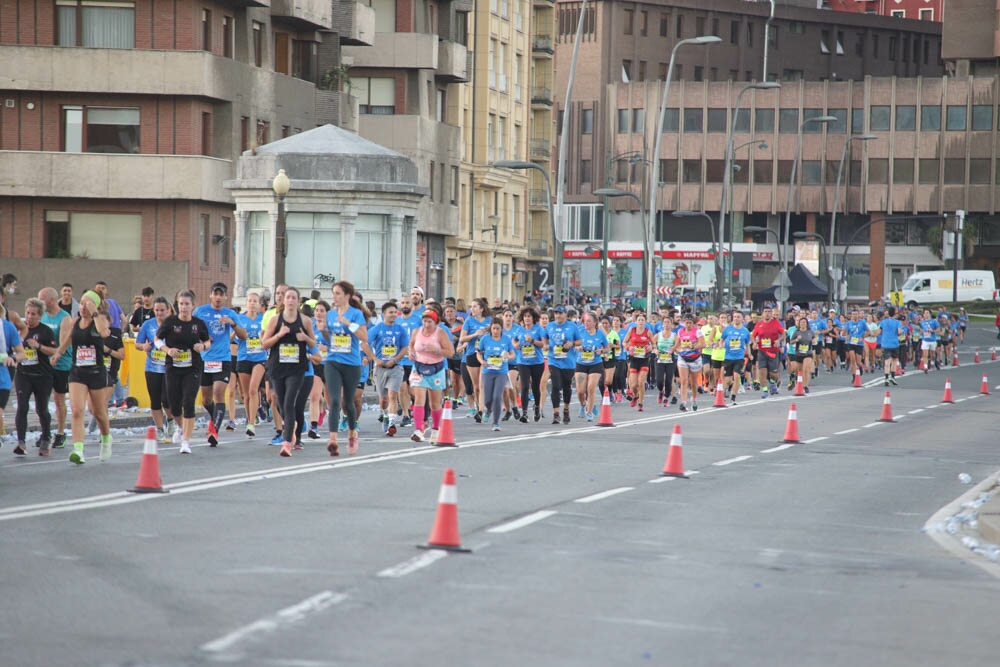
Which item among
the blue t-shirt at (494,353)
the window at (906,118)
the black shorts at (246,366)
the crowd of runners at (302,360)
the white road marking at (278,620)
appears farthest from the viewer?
the window at (906,118)

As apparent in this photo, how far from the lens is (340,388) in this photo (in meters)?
18.3

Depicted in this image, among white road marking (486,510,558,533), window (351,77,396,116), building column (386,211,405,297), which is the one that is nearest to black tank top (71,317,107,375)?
white road marking (486,510,558,533)

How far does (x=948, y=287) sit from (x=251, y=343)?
7965 cm

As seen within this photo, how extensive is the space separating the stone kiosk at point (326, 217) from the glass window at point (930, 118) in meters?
73.6

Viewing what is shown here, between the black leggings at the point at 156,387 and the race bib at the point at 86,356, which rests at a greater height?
the race bib at the point at 86,356

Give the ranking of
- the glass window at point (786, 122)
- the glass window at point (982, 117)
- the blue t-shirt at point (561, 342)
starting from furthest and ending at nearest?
the glass window at point (786, 122), the glass window at point (982, 117), the blue t-shirt at point (561, 342)

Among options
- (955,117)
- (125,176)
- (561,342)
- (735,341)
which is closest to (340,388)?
(561,342)

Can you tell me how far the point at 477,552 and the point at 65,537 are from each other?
2.69 meters

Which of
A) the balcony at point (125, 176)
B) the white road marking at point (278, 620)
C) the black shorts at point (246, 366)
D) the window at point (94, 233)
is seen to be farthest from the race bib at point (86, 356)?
the window at point (94, 233)

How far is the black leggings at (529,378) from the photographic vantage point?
25891 millimetres

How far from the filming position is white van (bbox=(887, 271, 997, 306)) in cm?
9556

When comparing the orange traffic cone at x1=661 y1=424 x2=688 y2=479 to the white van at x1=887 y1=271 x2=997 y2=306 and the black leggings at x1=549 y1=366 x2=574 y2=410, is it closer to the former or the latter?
the black leggings at x1=549 y1=366 x2=574 y2=410

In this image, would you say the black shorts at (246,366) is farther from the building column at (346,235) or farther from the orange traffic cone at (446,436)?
the building column at (346,235)

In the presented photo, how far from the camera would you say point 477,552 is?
35.4 feet
